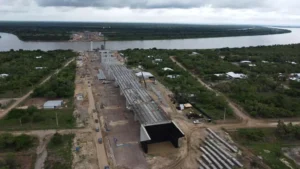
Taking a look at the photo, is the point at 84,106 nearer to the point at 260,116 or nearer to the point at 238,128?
the point at 238,128

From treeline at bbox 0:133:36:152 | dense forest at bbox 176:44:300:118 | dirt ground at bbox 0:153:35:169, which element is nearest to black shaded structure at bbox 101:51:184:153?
dirt ground at bbox 0:153:35:169

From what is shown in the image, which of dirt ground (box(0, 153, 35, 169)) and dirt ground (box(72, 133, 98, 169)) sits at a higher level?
dirt ground (box(72, 133, 98, 169))

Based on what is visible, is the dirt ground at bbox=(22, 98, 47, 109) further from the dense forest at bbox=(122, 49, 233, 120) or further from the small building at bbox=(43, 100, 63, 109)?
the dense forest at bbox=(122, 49, 233, 120)

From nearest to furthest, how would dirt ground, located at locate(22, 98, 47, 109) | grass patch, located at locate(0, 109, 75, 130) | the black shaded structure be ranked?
the black shaded structure → grass patch, located at locate(0, 109, 75, 130) → dirt ground, located at locate(22, 98, 47, 109)

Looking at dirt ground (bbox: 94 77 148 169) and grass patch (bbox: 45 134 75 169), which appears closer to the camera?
grass patch (bbox: 45 134 75 169)

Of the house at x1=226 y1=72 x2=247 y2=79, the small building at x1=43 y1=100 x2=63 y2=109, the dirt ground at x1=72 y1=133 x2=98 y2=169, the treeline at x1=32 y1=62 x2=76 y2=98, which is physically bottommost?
the dirt ground at x1=72 y1=133 x2=98 y2=169

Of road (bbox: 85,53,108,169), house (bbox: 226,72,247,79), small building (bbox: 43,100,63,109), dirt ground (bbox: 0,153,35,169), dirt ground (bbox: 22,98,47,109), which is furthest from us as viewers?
house (bbox: 226,72,247,79)
